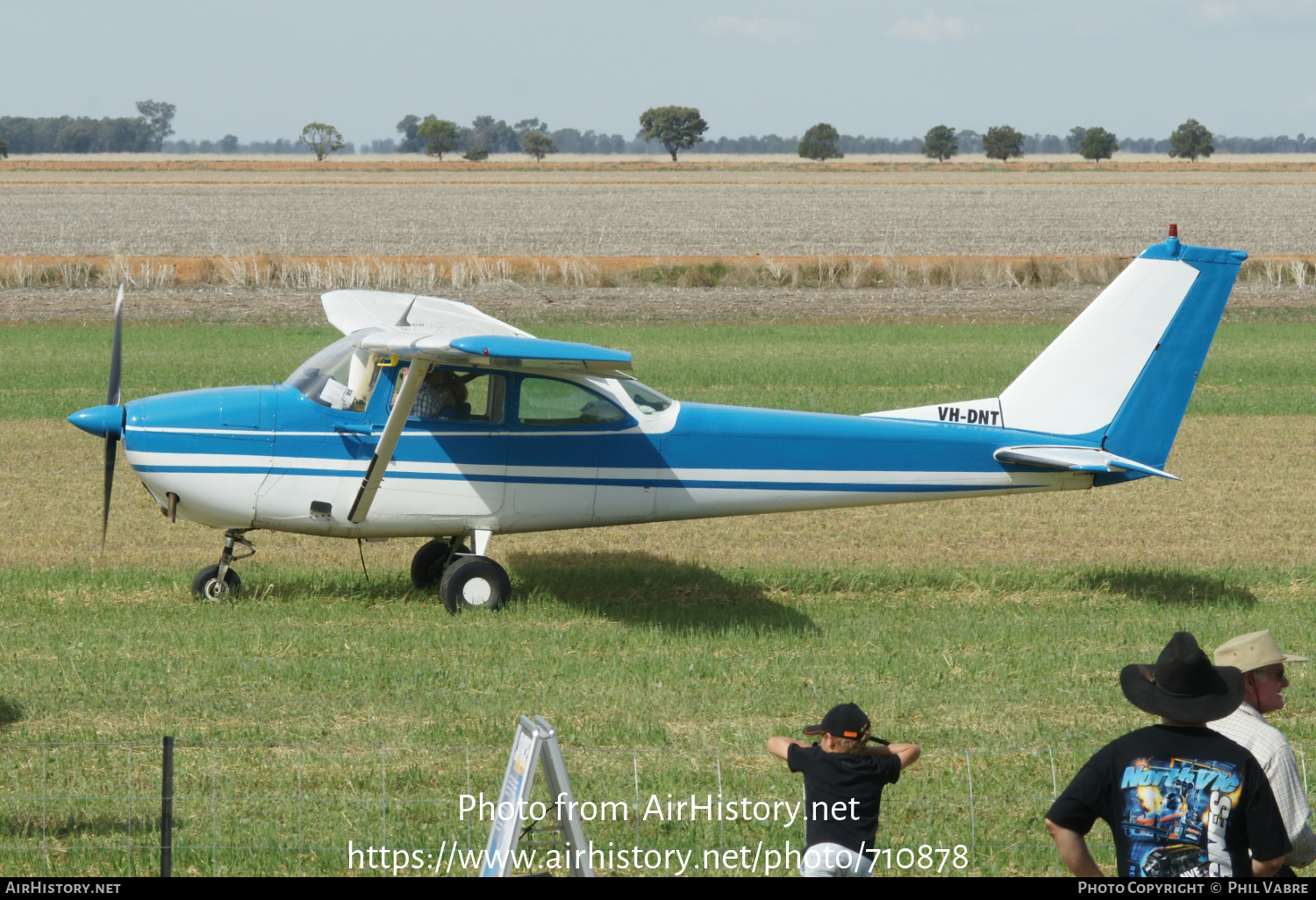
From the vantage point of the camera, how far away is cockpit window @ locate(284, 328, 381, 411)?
976cm

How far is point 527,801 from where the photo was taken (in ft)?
14.0

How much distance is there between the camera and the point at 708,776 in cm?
661

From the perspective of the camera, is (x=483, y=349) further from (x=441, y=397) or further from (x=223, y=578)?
(x=223, y=578)

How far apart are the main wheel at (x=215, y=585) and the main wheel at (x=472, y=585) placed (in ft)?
5.70

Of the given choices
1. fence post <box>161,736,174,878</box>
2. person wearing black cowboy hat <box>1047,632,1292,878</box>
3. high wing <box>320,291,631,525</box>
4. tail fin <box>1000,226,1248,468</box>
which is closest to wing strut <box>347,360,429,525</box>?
high wing <box>320,291,631,525</box>

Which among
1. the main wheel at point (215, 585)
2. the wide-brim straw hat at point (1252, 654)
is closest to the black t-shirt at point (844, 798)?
the wide-brim straw hat at point (1252, 654)

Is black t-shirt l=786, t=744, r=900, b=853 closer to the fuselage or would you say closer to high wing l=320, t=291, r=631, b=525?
high wing l=320, t=291, r=631, b=525

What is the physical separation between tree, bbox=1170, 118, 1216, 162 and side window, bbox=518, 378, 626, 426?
509ft

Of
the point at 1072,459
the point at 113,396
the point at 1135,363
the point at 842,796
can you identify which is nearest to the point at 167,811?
the point at 842,796

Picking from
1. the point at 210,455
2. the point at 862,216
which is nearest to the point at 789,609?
the point at 210,455

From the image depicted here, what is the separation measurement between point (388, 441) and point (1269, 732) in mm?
6447

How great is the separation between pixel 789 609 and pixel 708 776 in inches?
149

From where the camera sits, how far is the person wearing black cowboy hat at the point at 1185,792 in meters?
3.89

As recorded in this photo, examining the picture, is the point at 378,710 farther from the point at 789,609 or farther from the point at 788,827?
the point at 789,609
